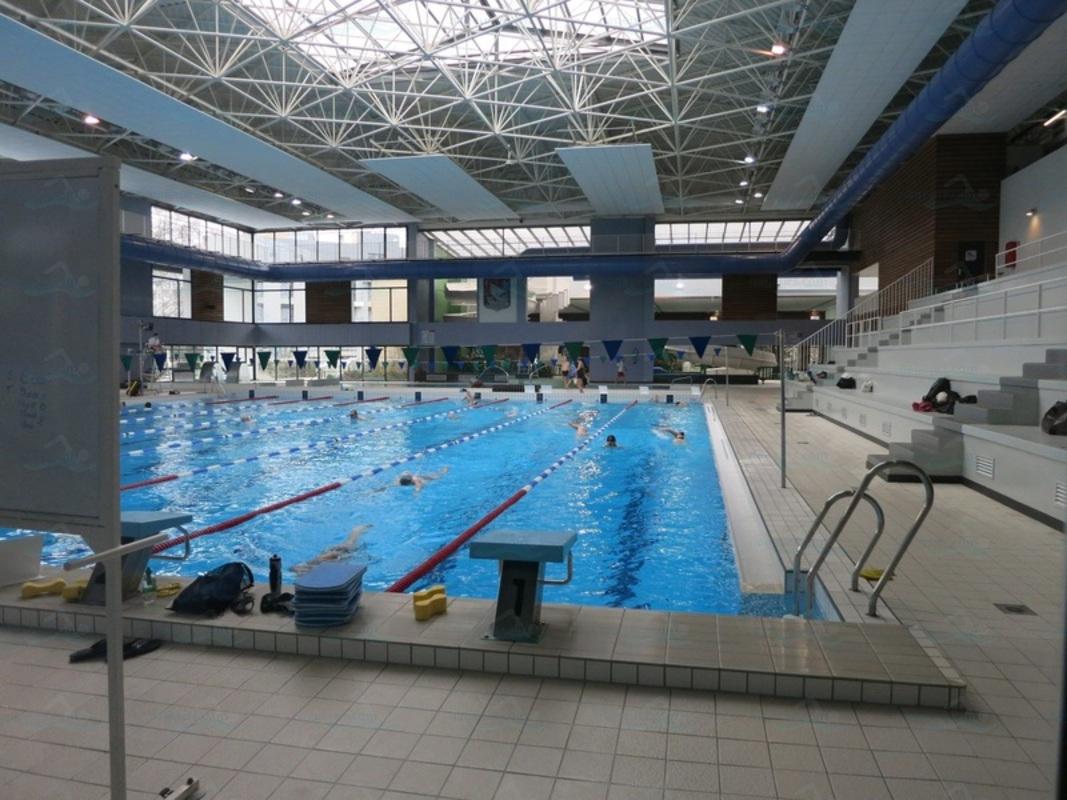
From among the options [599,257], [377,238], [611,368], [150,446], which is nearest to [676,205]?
[599,257]

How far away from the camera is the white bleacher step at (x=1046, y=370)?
21.4ft

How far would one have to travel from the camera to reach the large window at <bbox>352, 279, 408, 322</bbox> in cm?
2969

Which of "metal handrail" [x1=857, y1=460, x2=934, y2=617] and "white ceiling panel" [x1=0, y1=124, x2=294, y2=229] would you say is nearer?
"metal handrail" [x1=857, y1=460, x2=934, y2=617]

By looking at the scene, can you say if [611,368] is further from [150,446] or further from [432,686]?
[432,686]

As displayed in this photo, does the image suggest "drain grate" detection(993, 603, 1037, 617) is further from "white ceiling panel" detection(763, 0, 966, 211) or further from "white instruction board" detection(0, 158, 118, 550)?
"white ceiling panel" detection(763, 0, 966, 211)

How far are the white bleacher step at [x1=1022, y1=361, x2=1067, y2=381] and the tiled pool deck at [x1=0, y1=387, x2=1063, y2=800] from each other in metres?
4.03

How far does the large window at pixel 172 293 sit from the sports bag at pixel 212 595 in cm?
2507

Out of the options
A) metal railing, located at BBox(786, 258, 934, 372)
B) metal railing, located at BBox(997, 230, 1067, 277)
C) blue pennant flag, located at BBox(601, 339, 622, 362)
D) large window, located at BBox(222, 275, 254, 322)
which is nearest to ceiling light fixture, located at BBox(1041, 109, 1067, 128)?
metal railing, located at BBox(997, 230, 1067, 277)

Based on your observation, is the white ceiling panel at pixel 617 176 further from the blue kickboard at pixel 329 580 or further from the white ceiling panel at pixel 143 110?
the blue kickboard at pixel 329 580

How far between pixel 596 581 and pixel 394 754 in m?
3.18

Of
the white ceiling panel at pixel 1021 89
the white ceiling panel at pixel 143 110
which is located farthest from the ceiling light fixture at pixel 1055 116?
the white ceiling panel at pixel 143 110

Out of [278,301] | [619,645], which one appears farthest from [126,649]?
[278,301]

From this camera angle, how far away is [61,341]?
71.2 inches

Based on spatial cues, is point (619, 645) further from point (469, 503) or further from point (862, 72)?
point (862, 72)
